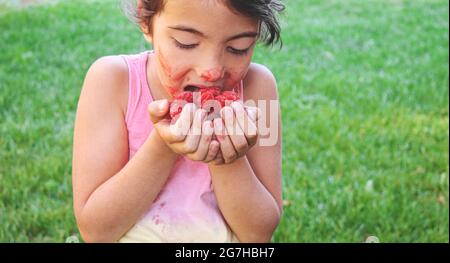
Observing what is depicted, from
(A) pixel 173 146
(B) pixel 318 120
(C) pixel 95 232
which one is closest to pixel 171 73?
(A) pixel 173 146

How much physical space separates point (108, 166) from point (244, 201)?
0.39 meters

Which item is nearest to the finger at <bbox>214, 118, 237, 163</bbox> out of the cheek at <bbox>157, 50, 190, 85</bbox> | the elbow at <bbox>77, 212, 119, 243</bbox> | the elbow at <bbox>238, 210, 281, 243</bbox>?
the cheek at <bbox>157, 50, 190, 85</bbox>

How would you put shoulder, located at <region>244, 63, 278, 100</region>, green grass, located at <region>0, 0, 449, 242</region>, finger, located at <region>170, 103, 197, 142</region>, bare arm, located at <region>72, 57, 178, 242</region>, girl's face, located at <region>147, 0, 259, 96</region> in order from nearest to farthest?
1. finger, located at <region>170, 103, 197, 142</region>
2. girl's face, located at <region>147, 0, 259, 96</region>
3. bare arm, located at <region>72, 57, 178, 242</region>
4. shoulder, located at <region>244, 63, 278, 100</region>
5. green grass, located at <region>0, 0, 449, 242</region>

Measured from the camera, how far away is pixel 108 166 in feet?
5.74

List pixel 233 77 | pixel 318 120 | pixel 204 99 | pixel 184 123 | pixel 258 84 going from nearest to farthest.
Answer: pixel 184 123 < pixel 204 99 < pixel 233 77 < pixel 258 84 < pixel 318 120

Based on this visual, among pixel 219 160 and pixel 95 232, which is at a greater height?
pixel 219 160

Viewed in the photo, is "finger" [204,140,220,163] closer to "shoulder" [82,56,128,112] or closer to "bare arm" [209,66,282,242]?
"bare arm" [209,66,282,242]

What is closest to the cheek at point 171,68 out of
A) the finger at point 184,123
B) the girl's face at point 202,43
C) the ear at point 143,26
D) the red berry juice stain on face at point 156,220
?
the girl's face at point 202,43

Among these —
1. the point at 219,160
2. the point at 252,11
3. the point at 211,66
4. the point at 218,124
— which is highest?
the point at 252,11

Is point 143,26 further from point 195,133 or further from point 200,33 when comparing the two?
point 195,133

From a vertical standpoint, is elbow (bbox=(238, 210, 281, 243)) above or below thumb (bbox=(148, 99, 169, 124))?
below

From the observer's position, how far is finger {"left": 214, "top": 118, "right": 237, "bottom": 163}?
4.82 ft

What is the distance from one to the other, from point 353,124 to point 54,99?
2213 mm

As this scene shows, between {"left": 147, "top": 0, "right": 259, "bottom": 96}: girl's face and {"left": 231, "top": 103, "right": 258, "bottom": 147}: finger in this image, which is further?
{"left": 147, "top": 0, "right": 259, "bottom": 96}: girl's face
